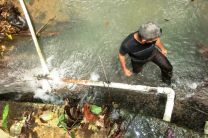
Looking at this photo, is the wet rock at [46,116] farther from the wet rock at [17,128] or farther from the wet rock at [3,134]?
the wet rock at [3,134]

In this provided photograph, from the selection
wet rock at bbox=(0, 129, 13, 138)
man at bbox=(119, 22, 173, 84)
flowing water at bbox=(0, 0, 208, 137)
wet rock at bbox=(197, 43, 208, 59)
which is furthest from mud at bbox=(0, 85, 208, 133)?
wet rock at bbox=(0, 129, 13, 138)

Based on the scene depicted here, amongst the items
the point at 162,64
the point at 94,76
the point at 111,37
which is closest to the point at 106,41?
the point at 111,37

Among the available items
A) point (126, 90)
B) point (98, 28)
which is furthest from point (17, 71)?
point (126, 90)

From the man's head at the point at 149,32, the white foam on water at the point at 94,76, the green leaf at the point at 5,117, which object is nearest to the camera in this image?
the man's head at the point at 149,32

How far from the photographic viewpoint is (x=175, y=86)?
6.13 m

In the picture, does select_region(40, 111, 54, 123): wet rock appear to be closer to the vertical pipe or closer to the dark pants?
the dark pants

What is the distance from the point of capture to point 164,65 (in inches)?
216

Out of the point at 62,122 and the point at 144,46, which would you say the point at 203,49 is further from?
the point at 62,122

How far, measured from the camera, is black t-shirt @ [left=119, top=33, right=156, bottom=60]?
16.4ft

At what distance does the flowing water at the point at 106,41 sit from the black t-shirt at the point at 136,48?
51.1 inches

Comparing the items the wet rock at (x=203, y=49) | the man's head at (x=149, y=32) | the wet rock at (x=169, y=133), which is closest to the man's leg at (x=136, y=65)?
the man's head at (x=149, y=32)

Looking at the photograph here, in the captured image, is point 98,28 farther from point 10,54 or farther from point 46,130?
point 46,130

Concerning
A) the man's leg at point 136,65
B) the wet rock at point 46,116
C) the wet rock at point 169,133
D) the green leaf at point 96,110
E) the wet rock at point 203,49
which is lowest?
the wet rock at point 46,116

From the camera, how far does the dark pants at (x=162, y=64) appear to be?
532 cm
